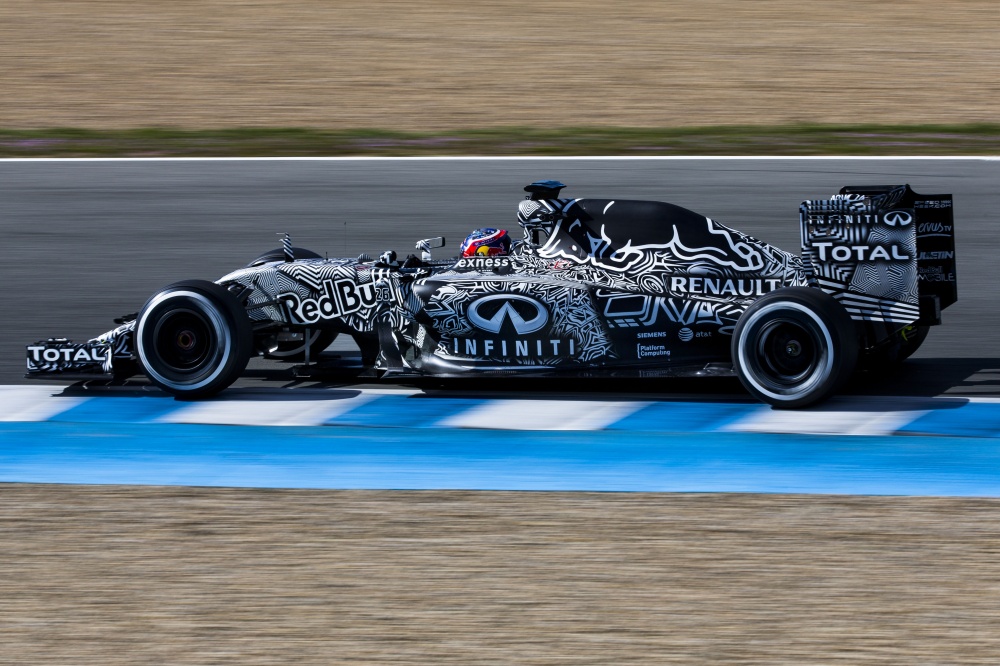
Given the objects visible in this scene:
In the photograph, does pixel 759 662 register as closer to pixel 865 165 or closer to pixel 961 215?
pixel 961 215

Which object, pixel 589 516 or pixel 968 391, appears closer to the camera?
pixel 589 516

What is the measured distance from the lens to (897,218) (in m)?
7.70

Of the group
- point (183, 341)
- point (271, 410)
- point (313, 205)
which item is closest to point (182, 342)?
point (183, 341)

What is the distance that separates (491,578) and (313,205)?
8714 millimetres

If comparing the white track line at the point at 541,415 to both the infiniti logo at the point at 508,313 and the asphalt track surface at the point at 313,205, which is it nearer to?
the infiniti logo at the point at 508,313

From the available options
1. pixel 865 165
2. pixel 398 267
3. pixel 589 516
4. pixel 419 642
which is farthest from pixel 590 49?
pixel 419 642

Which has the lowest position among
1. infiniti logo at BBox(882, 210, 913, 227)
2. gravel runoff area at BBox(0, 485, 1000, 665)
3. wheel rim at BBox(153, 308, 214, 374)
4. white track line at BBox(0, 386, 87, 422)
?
gravel runoff area at BBox(0, 485, 1000, 665)

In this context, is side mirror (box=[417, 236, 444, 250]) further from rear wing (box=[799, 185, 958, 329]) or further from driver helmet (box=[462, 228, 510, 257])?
rear wing (box=[799, 185, 958, 329])

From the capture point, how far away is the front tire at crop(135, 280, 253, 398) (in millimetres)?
8203

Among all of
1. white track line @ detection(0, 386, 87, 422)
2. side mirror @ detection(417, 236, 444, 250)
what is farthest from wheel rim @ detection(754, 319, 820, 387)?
white track line @ detection(0, 386, 87, 422)

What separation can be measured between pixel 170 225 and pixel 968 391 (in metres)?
7.54

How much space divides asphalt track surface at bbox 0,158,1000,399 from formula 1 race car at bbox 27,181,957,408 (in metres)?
2.50

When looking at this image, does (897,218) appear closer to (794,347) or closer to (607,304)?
(794,347)

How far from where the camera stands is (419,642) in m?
4.66
